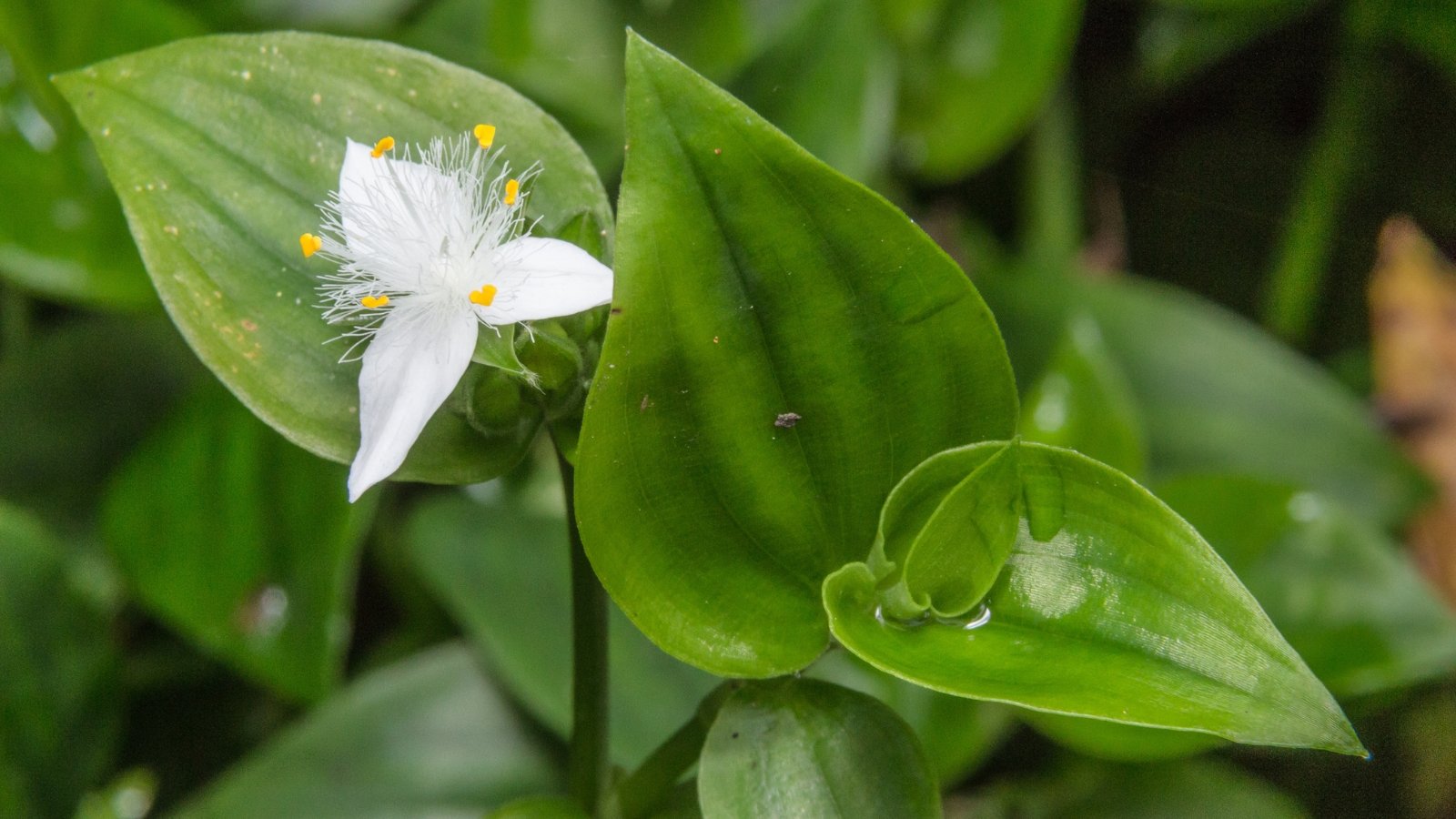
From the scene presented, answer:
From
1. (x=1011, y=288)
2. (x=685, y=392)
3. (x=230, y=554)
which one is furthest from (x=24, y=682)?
(x=1011, y=288)

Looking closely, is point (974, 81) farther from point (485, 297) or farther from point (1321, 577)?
point (485, 297)

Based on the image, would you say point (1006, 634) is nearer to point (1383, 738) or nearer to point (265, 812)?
point (265, 812)

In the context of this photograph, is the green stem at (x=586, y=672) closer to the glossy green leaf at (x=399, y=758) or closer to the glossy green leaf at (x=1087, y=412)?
the glossy green leaf at (x=399, y=758)

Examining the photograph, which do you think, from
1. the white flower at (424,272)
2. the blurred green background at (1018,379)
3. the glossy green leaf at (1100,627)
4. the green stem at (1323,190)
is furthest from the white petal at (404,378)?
the green stem at (1323,190)

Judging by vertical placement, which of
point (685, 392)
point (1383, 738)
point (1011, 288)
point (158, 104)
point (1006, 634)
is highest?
point (158, 104)

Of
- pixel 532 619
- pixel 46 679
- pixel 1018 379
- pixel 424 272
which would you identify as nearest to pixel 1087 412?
pixel 1018 379

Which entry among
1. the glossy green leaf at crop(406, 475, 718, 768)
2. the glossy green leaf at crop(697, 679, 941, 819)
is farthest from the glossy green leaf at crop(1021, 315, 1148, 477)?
the glossy green leaf at crop(697, 679, 941, 819)
